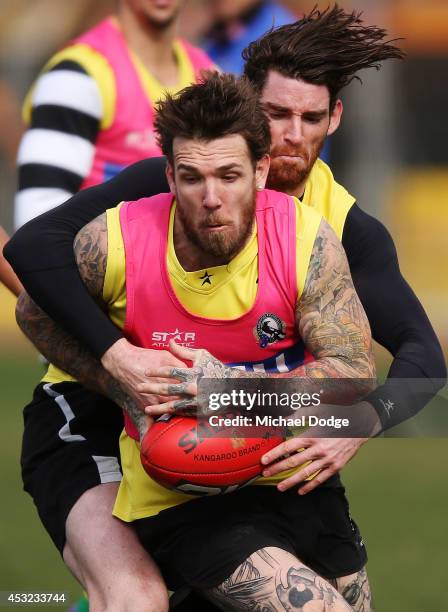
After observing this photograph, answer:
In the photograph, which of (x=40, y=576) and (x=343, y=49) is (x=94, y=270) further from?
(x=40, y=576)

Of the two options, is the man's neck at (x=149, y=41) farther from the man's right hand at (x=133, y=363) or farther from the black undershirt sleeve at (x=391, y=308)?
the man's right hand at (x=133, y=363)

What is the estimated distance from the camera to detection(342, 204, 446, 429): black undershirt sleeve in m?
4.37

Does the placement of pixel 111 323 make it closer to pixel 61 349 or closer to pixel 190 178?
pixel 61 349

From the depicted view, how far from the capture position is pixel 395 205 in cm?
1398

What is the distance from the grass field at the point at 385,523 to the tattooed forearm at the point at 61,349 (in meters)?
2.03

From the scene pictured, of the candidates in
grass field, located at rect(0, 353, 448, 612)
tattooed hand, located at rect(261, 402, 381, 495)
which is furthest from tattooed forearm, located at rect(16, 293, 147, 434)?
grass field, located at rect(0, 353, 448, 612)

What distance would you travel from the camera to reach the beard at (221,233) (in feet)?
13.4

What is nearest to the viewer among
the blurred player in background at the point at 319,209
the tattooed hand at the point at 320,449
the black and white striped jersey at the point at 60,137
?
the tattooed hand at the point at 320,449

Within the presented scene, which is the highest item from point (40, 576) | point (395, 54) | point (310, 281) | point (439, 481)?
point (395, 54)

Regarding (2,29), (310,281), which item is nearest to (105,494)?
(310,281)

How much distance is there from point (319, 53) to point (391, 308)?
955 mm

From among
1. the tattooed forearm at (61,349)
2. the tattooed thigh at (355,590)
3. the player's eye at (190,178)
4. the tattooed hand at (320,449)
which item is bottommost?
the tattooed thigh at (355,590)

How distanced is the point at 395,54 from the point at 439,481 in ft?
14.8

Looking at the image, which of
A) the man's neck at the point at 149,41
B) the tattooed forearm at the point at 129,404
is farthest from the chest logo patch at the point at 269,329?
the man's neck at the point at 149,41
